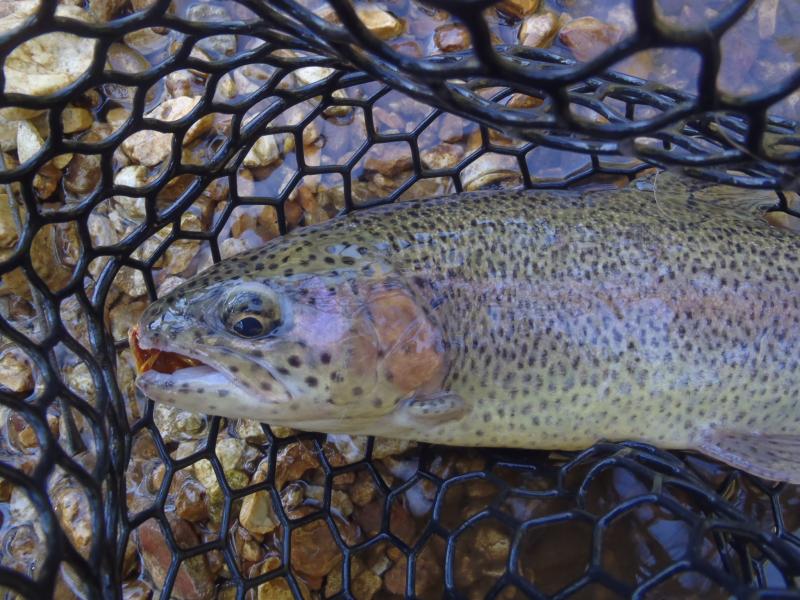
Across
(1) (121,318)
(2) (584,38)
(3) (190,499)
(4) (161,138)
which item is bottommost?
(3) (190,499)

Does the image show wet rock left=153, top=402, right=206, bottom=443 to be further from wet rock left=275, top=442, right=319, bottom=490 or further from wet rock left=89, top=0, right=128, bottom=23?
wet rock left=89, top=0, right=128, bottom=23

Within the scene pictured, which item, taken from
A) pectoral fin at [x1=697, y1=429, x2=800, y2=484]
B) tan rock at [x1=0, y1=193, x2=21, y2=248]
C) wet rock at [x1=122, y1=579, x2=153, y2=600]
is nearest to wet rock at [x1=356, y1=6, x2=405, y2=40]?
tan rock at [x1=0, y1=193, x2=21, y2=248]

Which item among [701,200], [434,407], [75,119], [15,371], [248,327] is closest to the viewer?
[248,327]

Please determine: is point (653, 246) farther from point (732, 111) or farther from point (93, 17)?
point (93, 17)

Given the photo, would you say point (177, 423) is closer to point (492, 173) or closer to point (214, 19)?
point (492, 173)

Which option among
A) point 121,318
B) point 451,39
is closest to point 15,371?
point 121,318

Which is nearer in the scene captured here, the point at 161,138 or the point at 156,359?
the point at 156,359

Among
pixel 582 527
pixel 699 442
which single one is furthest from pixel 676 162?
pixel 582 527

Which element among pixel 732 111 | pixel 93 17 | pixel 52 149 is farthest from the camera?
pixel 93 17
